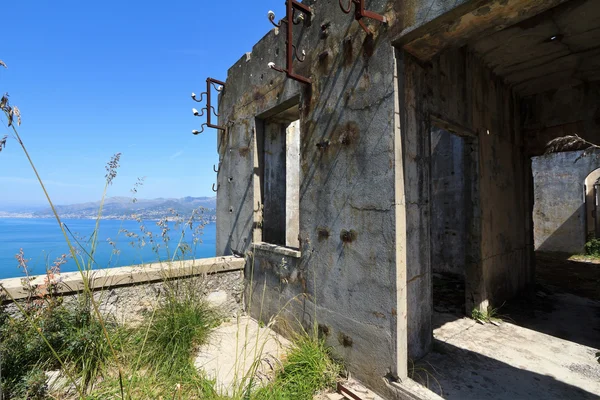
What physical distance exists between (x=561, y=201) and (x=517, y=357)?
10.5m

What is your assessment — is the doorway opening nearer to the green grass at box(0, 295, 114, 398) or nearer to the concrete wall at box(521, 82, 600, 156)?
the concrete wall at box(521, 82, 600, 156)

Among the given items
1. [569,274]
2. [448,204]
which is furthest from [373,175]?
[569,274]

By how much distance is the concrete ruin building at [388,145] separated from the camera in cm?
230

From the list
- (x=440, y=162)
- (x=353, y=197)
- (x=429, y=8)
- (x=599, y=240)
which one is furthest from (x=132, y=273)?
(x=599, y=240)

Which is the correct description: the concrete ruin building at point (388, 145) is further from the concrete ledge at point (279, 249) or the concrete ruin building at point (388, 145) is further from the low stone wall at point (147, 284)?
the low stone wall at point (147, 284)

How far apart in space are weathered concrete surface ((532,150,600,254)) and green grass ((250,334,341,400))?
11.1 m

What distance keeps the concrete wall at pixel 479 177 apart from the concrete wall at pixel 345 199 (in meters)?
0.23

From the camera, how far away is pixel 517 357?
2.78 meters

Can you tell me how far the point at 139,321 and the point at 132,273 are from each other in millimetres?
525

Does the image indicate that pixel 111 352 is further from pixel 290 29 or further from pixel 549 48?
pixel 549 48

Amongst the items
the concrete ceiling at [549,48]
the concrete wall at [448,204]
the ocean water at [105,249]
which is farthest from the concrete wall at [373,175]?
the concrete wall at [448,204]

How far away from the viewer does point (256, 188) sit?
13.1 ft

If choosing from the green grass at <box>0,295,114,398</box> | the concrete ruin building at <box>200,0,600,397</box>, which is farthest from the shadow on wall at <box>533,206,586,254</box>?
the green grass at <box>0,295,114,398</box>

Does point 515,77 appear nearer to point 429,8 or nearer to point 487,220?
point 487,220
